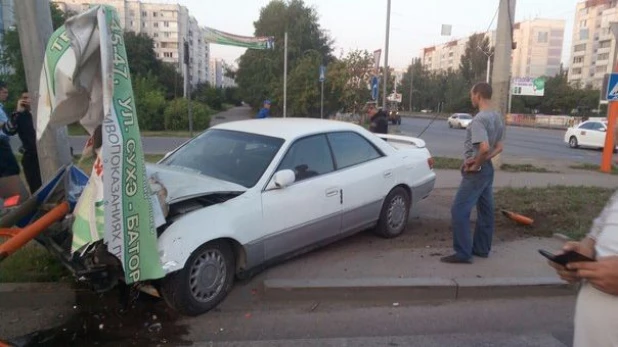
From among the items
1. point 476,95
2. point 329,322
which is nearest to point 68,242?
point 329,322

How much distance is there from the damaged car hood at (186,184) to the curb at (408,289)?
96 cm

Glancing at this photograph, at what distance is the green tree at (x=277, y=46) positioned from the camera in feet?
163

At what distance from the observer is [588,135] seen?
984 inches

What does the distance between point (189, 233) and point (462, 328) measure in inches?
91.3

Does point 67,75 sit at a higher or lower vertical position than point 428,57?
lower

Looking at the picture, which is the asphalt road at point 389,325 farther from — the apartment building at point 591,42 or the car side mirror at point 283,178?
the apartment building at point 591,42

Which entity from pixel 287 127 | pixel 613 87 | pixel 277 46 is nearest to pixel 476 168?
pixel 287 127

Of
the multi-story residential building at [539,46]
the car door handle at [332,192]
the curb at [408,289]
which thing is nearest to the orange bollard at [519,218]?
the curb at [408,289]

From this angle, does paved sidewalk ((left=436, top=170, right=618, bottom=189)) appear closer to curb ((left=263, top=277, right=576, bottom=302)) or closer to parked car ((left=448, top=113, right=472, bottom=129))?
curb ((left=263, top=277, right=576, bottom=302))

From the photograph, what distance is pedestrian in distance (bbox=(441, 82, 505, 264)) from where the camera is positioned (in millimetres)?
4973

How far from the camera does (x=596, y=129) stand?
971 inches

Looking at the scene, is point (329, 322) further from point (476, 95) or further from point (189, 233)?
point (476, 95)

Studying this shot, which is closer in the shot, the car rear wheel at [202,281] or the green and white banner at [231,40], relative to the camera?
the car rear wheel at [202,281]

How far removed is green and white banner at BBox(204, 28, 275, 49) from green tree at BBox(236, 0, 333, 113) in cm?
869
